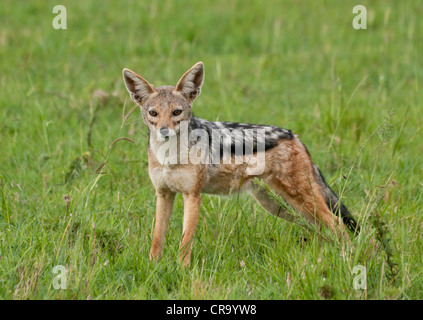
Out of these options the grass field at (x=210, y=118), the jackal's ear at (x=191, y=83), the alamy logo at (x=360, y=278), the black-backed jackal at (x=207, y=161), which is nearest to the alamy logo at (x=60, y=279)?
the grass field at (x=210, y=118)

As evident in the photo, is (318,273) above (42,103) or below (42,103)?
below

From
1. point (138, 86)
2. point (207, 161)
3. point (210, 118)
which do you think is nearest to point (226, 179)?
point (207, 161)

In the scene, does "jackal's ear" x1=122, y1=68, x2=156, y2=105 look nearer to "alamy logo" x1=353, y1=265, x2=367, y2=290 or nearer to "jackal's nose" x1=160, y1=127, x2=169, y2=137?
"jackal's nose" x1=160, y1=127, x2=169, y2=137

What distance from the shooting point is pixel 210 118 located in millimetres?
7629

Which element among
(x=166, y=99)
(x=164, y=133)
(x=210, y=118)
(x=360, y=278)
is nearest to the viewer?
(x=360, y=278)

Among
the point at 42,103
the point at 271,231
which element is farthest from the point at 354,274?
the point at 42,103

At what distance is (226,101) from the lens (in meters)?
8.54

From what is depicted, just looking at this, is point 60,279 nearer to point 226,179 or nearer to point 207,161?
point 207,161

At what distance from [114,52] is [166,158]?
241 inches

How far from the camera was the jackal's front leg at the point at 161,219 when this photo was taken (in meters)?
5.08

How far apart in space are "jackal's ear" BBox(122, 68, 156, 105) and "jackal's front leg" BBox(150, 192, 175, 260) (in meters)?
0.81

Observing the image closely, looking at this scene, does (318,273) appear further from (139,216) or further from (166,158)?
(139,216)

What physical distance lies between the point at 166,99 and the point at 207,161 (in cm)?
63
